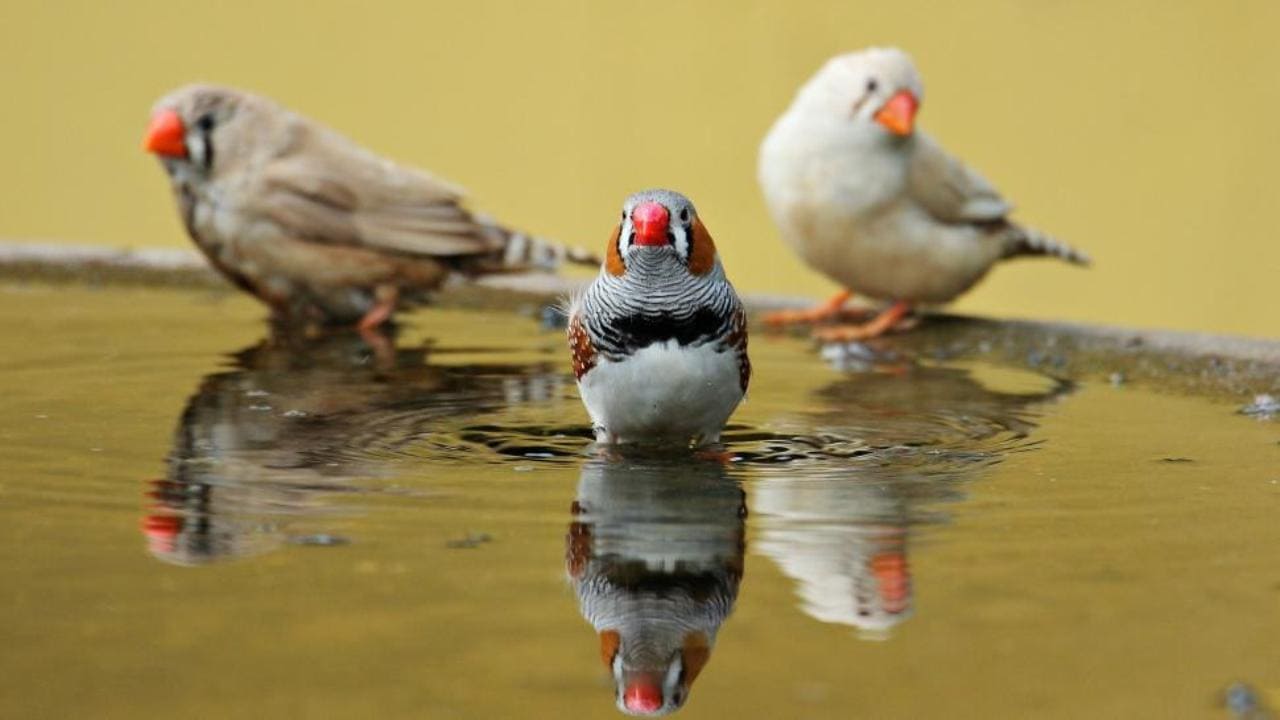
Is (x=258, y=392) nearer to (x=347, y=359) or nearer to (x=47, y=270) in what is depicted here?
(x=347, y=359)

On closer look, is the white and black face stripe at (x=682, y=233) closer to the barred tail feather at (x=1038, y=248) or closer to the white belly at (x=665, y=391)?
the white belly at (x=665, y=391)

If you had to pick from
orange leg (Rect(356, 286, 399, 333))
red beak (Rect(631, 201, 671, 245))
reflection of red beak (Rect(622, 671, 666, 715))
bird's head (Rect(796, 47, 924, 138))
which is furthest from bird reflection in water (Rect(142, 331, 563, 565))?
bird's head (Rect(796, 47, 924, 138))

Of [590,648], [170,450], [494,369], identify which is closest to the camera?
[590,648]

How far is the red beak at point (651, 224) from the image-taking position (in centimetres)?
398

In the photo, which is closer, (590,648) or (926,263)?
(590,648)

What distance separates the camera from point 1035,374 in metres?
5.80

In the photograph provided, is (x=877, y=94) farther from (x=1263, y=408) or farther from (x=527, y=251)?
(x=1263, y=408)

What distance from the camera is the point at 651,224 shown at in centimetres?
398

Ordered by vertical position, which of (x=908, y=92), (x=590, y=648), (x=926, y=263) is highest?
(x=908, y=92)

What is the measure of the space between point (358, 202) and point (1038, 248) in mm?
2355

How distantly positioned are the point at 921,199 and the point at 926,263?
211 mm

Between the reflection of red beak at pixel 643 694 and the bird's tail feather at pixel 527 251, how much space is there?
4199 millimetres

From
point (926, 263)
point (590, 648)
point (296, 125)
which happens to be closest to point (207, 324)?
point (296, 125)

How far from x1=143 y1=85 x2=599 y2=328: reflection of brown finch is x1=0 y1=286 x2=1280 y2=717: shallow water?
1.09m
